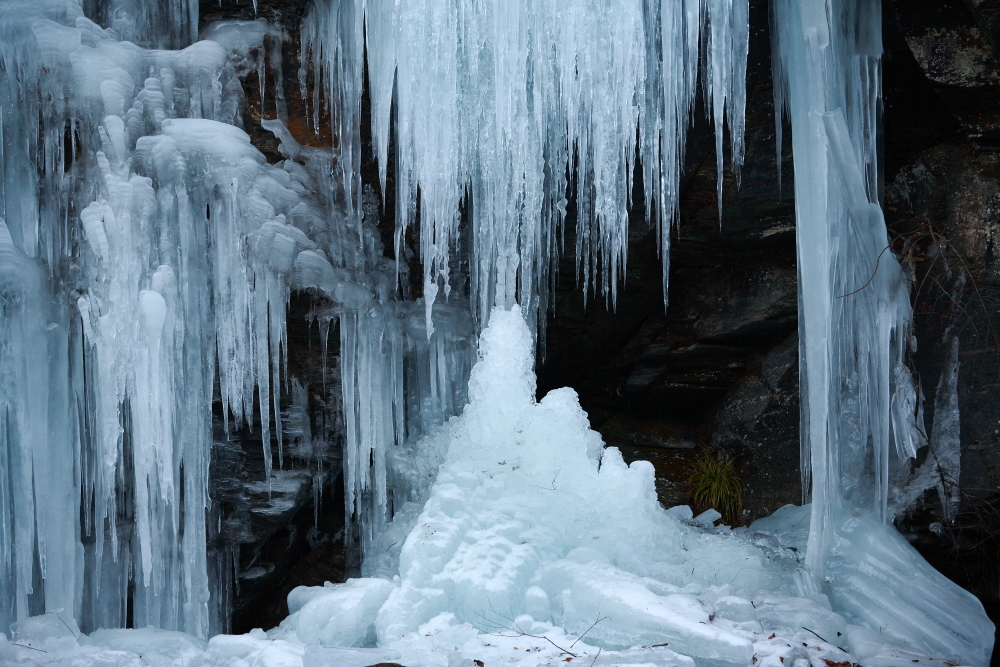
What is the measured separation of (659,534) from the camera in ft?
15.6

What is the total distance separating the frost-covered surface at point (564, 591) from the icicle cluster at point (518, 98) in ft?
3.53

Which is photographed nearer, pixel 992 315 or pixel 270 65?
pixel 992 315

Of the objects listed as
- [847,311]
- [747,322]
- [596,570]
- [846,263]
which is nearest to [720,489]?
[747,322]

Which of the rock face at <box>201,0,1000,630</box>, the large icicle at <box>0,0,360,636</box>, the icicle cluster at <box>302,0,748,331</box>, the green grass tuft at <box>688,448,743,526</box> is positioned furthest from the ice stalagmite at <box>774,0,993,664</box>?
the large icicle at <box>0,0,360,636</box>

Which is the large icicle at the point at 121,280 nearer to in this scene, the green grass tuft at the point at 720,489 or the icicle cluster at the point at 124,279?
the icicle cluster at the point at 124,279

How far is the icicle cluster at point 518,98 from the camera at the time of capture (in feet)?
17.5

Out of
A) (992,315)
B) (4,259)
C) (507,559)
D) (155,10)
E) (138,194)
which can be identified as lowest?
(507,559)

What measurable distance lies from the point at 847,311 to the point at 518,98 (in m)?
2.71

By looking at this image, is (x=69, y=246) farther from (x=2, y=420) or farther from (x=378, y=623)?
(x=378, y=623)

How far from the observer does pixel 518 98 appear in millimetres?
5559

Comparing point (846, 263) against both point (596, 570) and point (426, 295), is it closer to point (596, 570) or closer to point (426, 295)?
point (596, 570)

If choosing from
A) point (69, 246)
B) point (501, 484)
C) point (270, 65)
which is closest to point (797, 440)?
point (501, 484)

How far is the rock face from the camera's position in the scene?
507 centimetres

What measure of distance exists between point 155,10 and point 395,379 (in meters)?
3.41
